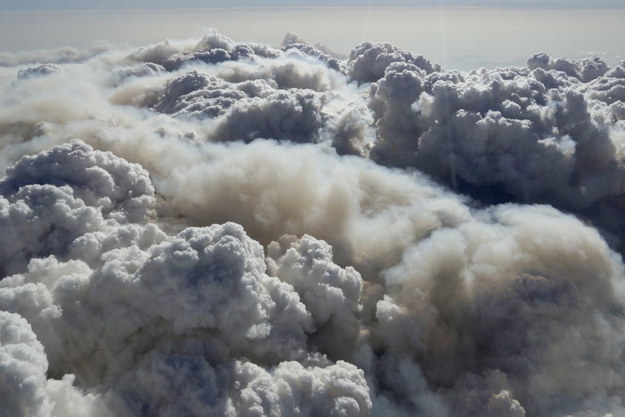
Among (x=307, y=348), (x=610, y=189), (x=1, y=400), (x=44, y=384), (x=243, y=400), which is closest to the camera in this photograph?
(x=1, y=400)

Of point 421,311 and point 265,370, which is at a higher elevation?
point 265,370

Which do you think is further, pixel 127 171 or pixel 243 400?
pixel 127 171

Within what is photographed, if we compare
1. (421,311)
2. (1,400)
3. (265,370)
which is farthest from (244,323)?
(421,311)

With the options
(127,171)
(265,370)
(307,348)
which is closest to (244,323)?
(265,370)

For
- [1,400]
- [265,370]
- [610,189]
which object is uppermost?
[1,400]

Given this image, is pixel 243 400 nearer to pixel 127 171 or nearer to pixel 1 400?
pixel 1 400

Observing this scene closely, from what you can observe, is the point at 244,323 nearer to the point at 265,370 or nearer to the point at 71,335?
the point at 265,370

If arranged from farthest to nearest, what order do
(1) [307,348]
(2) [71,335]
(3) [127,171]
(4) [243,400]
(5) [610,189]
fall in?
(5) [610,189] → (3) [127,171] → (1) [307,348] → (2) [71,335] → (4) [243,400]
